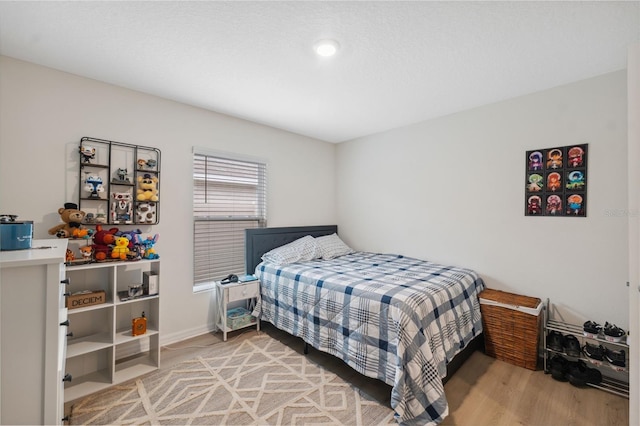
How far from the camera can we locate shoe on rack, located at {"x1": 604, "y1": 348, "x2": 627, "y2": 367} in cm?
196

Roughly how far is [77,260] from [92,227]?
1.46 ft

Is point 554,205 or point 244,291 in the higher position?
point 554,205

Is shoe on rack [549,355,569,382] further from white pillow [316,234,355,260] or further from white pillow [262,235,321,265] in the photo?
white pillow [262,235,321,265]

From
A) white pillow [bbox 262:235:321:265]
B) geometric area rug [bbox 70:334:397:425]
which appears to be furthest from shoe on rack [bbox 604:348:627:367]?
white pillow [bbox 262:235:321:265]

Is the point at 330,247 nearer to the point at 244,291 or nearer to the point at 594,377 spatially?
the point at 244,291

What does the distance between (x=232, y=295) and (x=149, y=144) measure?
66.8 inches

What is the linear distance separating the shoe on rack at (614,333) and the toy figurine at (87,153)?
428cm

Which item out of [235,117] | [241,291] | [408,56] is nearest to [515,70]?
[408,56]

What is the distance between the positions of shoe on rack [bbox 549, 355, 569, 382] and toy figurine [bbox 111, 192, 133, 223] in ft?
12.4

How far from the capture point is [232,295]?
111 inches

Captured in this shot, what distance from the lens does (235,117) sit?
3.22 m

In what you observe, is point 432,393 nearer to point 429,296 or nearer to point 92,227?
point 429,296

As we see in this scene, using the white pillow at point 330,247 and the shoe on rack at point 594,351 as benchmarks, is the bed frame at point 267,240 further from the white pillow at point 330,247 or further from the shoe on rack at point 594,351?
the shoe on rack at point 594,351

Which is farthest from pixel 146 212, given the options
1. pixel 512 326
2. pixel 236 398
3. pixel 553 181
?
pixel 553 181
